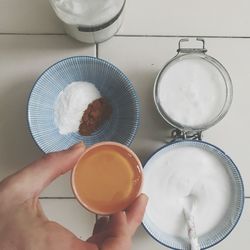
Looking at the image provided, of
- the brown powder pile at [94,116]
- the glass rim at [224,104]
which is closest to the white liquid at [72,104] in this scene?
the brown powder pile at [94,116]

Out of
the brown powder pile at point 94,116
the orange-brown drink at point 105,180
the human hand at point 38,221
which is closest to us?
the human hand at point 38,221

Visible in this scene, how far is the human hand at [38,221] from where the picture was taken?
567mm

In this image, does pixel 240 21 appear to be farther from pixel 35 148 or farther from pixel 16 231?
pixel 16 231

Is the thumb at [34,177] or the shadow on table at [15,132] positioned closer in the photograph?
the thumb at [34,177]

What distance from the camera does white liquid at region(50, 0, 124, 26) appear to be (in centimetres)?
72

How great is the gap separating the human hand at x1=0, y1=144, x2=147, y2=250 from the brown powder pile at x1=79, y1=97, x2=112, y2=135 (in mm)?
166

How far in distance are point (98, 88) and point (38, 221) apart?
0.31 m

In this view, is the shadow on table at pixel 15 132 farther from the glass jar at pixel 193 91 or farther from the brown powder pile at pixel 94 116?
the glass jar at pixel 193 91

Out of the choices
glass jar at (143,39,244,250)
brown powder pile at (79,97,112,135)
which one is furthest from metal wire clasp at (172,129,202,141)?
brown powder pile at (79,97,112,135)

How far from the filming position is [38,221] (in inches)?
23.1

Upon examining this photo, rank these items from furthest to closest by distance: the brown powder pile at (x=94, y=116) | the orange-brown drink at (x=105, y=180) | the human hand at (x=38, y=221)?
the brown powder pile at (x=94, y=116) → the orange-brown drink at (x=105, y=180) → the human hand at (x=38, y=221)

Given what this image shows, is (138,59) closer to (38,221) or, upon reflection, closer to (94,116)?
(94,116)

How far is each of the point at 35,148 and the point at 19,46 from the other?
0.17 meters

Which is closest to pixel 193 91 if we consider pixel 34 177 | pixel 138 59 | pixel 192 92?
pixel 192 92
